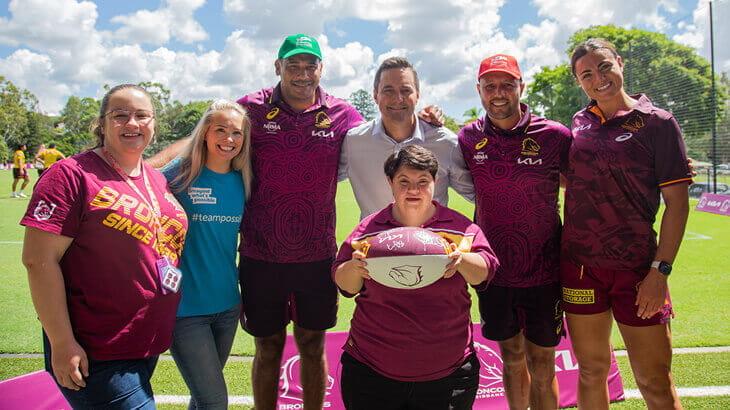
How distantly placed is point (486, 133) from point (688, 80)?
22901mm

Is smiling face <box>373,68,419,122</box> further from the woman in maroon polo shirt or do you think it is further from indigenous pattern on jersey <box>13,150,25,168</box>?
indigenous pattern on jersey <box>13,150,25,168</box>

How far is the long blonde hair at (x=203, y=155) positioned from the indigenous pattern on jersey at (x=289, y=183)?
25 cm

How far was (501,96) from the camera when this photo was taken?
3.21 meters

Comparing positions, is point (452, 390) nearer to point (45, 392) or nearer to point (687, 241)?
point (45, 392)

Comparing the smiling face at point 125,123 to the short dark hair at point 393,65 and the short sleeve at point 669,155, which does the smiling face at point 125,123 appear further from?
the short sleeve at point 669,155

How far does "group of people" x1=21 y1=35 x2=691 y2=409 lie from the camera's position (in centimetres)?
209

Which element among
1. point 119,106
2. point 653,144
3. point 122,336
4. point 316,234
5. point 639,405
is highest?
point 119,106

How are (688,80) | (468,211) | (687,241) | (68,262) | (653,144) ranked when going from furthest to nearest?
Answer: (688,80)
(468,211)
(687,241)
(653,144)
(68,262)

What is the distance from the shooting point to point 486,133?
3.29 meters

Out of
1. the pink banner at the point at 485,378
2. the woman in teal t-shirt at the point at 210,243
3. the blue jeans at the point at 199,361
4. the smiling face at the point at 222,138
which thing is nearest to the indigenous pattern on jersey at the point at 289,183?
the woman in teal t-shirt at the point at 210,243

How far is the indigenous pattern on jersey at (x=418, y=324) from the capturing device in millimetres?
2244

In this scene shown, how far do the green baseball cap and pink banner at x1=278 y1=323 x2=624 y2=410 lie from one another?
2.34m

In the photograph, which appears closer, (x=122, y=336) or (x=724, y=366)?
(x=122, y=336)

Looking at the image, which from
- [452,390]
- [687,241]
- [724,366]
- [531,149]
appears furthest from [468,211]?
[452,390]
